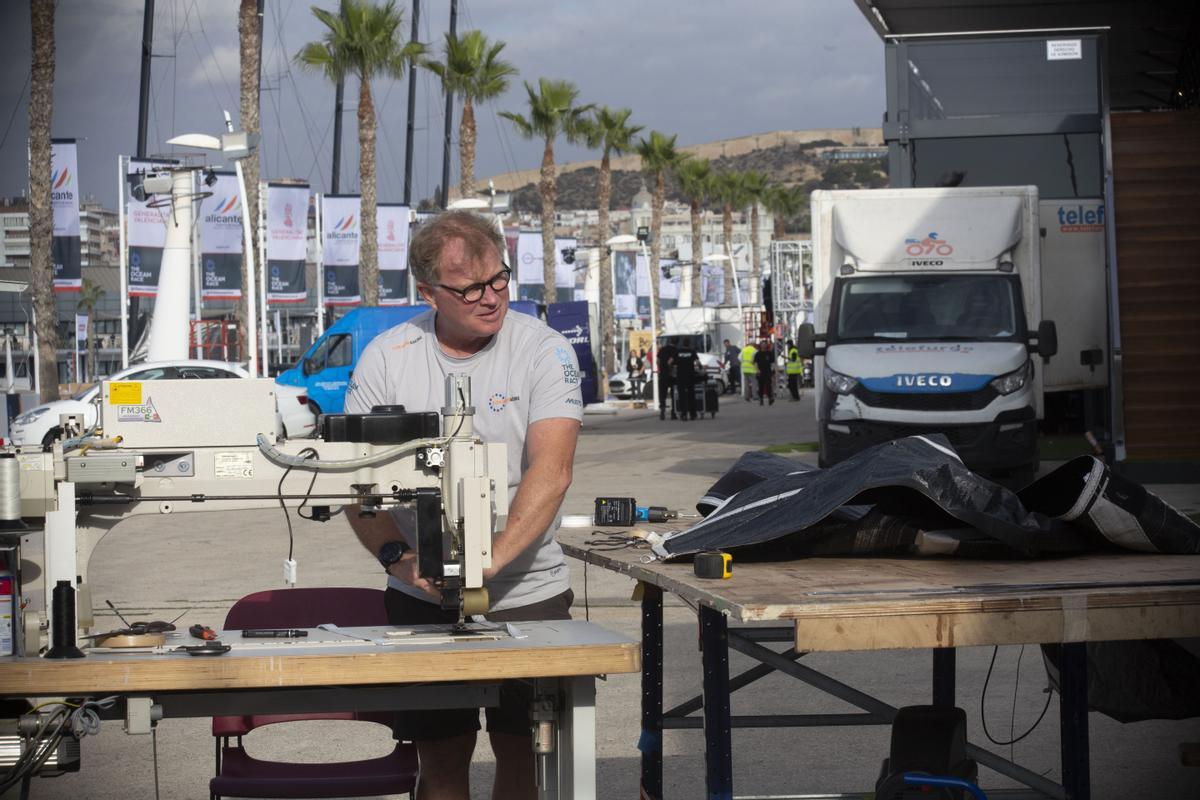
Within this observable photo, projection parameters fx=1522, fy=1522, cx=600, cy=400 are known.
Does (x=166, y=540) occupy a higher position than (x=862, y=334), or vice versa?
(x=862, y=334)

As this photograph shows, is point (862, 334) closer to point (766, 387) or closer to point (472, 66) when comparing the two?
point (766, 387)

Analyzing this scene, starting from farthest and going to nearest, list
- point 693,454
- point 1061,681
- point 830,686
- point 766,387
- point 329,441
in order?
point 766,387
point 693,454
point 830,686
point 1061,681
point 329,441

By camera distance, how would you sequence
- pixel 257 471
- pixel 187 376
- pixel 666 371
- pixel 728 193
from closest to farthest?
pixel 257 471, pixel 187 376, pixel 666 371, pixel 728 193

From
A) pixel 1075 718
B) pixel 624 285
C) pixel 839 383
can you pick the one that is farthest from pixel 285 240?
pixel 624 285

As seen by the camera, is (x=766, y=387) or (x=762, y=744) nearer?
(x=762, y=744)

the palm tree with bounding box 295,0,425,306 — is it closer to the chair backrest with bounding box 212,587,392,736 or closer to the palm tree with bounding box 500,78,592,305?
the palm tree with bounding box 500,78,592,305

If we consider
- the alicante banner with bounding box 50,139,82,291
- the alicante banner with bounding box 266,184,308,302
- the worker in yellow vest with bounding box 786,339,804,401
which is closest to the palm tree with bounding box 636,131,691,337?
the worker in yellow vest with bounding box 786,339,804,401

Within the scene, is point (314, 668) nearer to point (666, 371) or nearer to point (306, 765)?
point (306, 765)

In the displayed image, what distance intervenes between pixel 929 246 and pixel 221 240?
23.8 m

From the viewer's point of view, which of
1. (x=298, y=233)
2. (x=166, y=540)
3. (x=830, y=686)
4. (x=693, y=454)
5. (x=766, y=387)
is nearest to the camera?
(x=830, y=686)

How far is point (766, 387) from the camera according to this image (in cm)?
4406

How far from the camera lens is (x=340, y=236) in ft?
139

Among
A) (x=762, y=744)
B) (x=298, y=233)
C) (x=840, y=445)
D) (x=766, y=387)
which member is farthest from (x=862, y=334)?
(x=766, y=387)

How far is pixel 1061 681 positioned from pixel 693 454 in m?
19.7
